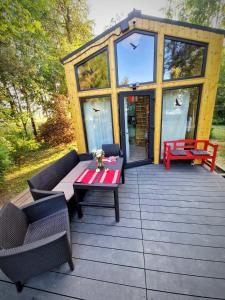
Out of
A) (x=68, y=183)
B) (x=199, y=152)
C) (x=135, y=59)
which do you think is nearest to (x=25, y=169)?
(x=68, y=183)

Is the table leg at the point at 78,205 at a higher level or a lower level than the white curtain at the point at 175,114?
lower

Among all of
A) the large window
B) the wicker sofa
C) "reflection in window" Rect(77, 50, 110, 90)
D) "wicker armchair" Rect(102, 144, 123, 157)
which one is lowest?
the wicker sofa

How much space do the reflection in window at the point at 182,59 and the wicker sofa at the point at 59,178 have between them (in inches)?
112

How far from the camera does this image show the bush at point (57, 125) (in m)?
6.34

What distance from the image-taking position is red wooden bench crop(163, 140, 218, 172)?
10.3ft

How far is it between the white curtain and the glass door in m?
0.37

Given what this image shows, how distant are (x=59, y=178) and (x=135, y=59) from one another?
3.15 m

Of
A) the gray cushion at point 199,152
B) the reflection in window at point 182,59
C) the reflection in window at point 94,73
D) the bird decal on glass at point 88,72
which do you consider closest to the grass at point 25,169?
the reflection in window at point 94,73

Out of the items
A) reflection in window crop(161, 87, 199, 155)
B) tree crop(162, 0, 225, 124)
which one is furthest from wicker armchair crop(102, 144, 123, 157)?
tree crop(162, 0, 225, 124)

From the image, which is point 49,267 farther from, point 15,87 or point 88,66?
point 15,87

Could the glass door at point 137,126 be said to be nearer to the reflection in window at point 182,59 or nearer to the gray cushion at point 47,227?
the reflection in window at point 182,59

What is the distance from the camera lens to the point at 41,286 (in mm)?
1327

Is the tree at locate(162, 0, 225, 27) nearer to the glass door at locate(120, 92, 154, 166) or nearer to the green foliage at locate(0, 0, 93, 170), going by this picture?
the green foliage at locate(0, 0, 93, 170)

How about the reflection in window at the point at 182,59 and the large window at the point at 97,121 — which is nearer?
the reflection in window at the point at 182,59
